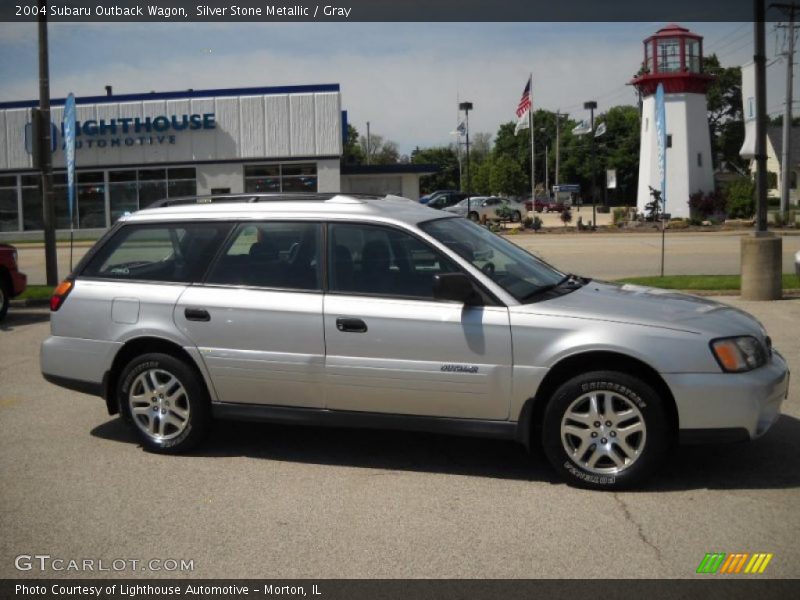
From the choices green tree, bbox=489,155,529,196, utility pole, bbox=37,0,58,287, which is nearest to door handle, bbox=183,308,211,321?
utility pole, bbox=37,0,58,287

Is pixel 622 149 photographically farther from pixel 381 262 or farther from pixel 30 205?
pixel 381 262

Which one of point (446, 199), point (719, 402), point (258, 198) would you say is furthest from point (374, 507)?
point (446, 199)

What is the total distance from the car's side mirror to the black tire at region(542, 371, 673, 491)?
816mm

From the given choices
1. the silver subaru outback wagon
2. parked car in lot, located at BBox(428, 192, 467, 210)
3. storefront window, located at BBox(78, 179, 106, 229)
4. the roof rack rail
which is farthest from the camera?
parked car in lot, located at BBox(428, 192, 467, 210)

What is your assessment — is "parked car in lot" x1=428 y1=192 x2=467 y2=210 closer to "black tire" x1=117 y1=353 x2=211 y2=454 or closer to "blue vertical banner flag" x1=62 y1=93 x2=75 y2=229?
"blue vertical banner flag" x1=62 y1=93 x2=75 y2=229

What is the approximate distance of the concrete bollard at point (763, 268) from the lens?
42.2 feet

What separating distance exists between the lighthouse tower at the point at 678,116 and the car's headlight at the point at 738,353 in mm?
42987

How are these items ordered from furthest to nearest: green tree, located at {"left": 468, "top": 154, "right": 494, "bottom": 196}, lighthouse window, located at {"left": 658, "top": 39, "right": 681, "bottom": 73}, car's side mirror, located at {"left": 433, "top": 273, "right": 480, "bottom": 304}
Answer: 1. green tree, located at {"left": 468, "top": 154, "right": 494, "bottom": 196}
2. lighthouse window, located at {"left": 658, "top": 39, "right": 681, "bottom": 73}
3. car's side mirror, located at {"left": 433, "top": 273, "right": 480, "bottom": 304}

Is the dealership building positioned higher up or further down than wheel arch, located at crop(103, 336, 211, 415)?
higher up

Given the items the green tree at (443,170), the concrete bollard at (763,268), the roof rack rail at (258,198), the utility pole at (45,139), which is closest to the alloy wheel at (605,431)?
the roof rack rail at (258,198)

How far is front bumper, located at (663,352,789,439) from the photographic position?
5.05 metres

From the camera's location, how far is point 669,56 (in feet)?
151

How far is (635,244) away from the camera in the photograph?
28703mm

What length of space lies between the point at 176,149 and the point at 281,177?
5118mm
